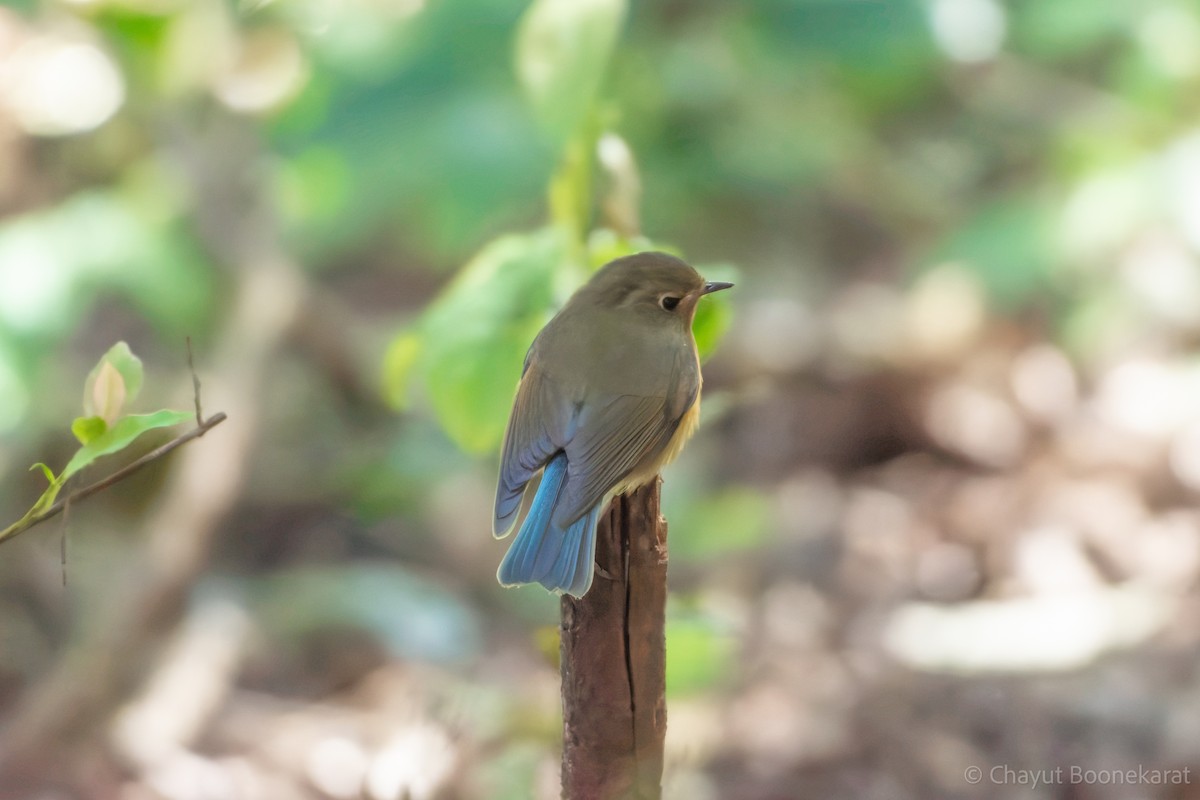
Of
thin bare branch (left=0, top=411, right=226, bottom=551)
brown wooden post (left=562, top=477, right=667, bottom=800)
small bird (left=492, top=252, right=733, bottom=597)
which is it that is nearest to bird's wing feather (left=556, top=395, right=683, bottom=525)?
small bird (left=492, top=252, right=733, bottom=597)

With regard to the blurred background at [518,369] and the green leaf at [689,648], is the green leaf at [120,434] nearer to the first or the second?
the blurred background at [518,369]

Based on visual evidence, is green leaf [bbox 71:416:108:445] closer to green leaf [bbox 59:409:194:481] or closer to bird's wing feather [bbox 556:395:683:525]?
green leaf [bbox 59:409:194:481]

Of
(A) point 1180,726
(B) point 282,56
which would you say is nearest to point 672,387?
(A) point 1180,726

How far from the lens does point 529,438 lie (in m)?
2.46

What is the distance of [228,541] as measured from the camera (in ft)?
17.1

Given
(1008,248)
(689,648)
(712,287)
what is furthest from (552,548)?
(1008,248)

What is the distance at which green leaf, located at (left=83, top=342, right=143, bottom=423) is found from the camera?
1548 millimetres

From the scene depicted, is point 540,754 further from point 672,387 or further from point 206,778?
point 206,778

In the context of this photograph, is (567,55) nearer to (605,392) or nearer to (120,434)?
(605,392)

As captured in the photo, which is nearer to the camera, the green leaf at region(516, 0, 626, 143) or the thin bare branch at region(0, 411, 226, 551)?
the thin bare branch at region(0, 411, 226, 551)

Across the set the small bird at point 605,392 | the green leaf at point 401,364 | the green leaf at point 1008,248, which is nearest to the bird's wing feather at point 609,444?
the small bird at point 605,392

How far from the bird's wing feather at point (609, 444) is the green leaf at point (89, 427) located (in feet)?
2.93

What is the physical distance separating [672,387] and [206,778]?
2.26 m

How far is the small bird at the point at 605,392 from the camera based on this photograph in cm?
238
